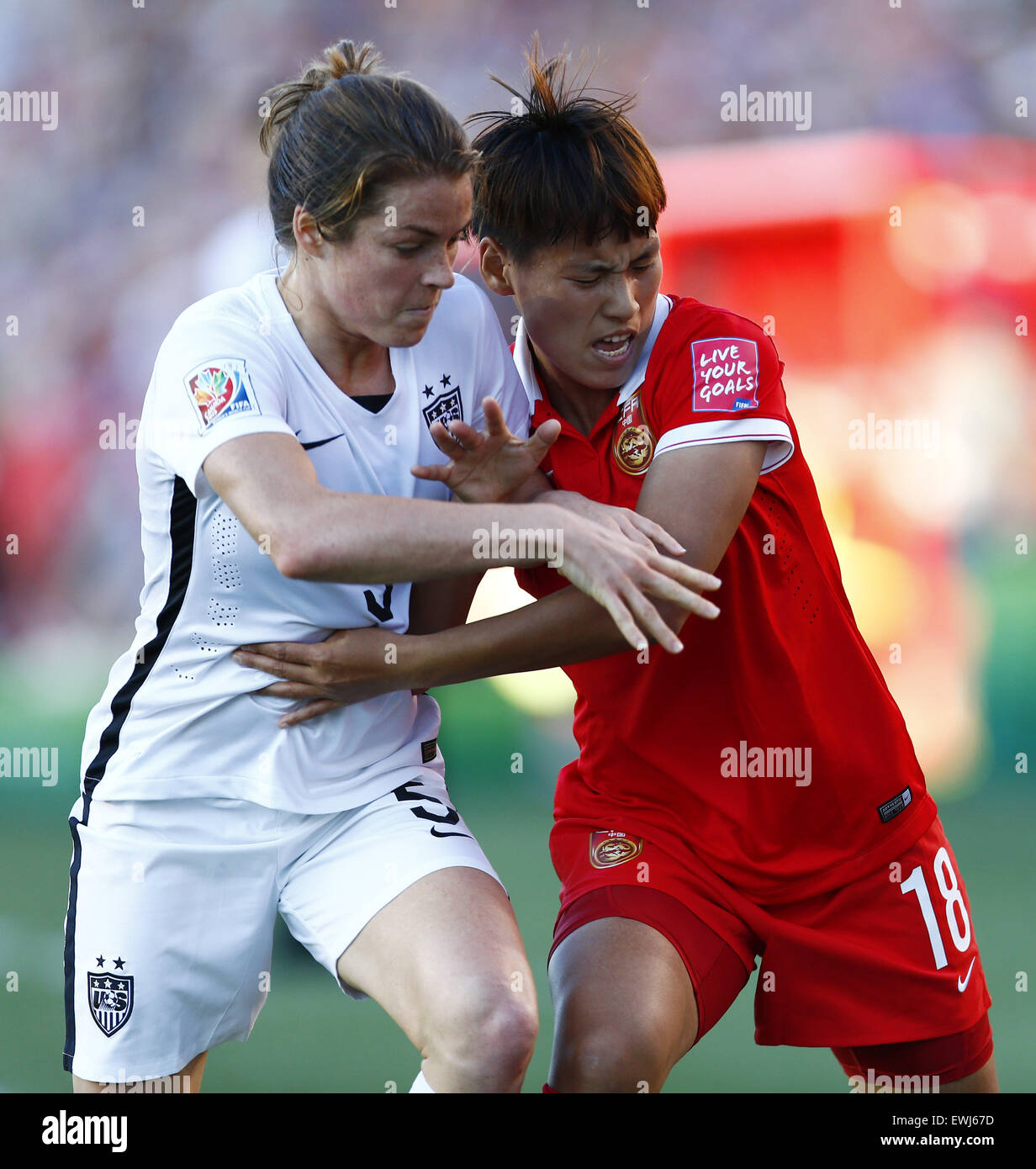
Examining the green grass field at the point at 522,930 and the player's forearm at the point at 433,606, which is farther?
the green grass field at the point at 522,930

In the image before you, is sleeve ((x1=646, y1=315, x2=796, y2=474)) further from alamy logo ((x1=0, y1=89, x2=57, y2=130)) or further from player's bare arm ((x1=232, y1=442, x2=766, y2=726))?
alamy logo ((x1=0, y1=89, x2=57, y2=130))

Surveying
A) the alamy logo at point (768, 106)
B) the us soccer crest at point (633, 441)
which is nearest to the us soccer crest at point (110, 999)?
the us soccer crest at point (633, 441)

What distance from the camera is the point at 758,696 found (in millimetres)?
2033

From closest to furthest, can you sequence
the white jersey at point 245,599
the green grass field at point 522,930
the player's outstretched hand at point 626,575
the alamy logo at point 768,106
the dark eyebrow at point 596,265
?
the player's outstretched hand at point 626,575
the white jersey at point 245,599
the dark eyebrow at point 596,265
the green grass field at point 522,930
the alamy logo at point 768,106

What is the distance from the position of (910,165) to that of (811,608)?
4.53 meters

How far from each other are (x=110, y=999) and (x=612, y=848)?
0.80 metres

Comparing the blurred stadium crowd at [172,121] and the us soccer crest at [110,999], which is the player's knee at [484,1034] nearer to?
the us soccer crest at [110,999]

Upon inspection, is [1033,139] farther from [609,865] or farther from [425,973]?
[425,973]

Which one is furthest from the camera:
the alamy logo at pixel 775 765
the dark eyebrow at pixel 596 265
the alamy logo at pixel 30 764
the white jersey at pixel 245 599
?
the alamy logo at pixel 30 764

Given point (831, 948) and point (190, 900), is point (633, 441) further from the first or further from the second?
point (190, 900)

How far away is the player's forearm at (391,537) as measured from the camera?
158 centimetres

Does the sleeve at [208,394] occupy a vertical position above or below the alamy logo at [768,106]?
below

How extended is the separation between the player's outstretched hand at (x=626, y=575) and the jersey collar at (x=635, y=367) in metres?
0.47

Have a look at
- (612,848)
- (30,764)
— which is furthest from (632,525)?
(30,764)
